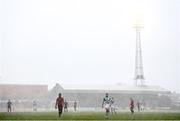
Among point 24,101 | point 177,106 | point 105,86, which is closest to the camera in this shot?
point 177,106

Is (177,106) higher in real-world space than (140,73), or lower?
lower

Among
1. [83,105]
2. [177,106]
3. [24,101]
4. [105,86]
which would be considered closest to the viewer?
[177,106]

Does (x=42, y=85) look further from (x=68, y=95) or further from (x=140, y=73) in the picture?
(x=140, y=73)

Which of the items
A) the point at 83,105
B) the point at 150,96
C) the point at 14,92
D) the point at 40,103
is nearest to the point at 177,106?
the point at 150,96

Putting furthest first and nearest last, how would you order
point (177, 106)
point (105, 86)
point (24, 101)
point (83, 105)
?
point (105, 86)
point (83, 105)
point (24, 101)
point (177, 106)

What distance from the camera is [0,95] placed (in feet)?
240

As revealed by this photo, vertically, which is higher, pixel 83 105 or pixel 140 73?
pixel 140 73

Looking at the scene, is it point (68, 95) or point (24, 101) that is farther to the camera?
point (68, 95)

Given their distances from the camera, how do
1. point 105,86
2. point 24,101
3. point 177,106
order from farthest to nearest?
point 105,86 < point 24,101 < point 177,106

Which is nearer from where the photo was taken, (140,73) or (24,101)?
(24,101)

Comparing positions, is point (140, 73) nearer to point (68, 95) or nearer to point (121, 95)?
point (121, 95)

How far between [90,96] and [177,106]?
17.3 meters

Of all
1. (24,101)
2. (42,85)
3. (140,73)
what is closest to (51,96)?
(42,85)

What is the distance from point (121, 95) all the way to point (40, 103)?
13.9 meters
